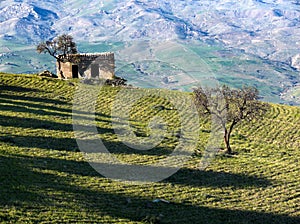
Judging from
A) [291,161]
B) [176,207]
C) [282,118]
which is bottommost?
[282,118]

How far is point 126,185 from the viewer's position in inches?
1150

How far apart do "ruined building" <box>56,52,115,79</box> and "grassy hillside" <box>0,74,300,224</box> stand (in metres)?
26.0

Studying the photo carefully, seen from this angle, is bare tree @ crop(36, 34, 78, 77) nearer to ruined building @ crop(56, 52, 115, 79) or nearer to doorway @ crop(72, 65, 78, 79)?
ruined building @ crop(56, 52, 115, 79)

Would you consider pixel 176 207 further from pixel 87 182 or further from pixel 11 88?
pixel 11 88

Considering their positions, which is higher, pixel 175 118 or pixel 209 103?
pixel 209 103

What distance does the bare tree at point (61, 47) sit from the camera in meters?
74.5

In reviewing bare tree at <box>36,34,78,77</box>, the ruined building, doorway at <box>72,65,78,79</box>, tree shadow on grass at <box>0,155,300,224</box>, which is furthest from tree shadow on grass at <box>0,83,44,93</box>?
tree shadow on grass at <box>0,155,300,224</box>

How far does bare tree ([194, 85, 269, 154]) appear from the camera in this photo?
42000 millimetres

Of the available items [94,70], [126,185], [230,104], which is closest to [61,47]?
[94,70]

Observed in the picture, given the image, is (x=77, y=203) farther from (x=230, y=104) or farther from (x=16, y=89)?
(x=16, y=89)

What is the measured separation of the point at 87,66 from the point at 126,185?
50432mm

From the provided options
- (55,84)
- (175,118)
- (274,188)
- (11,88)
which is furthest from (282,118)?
(11,88)

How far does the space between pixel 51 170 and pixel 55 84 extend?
3768 cm

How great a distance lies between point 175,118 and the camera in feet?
176
